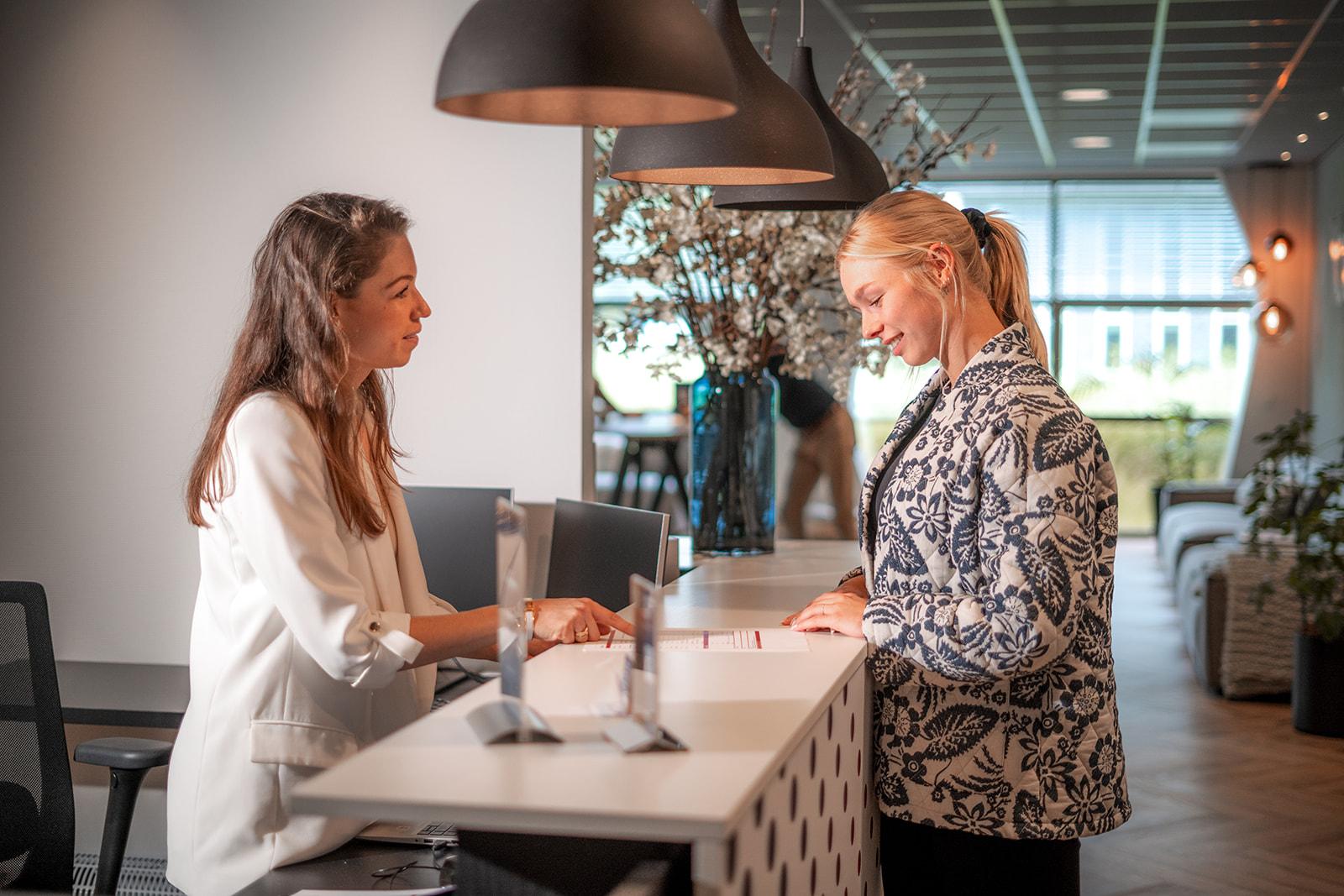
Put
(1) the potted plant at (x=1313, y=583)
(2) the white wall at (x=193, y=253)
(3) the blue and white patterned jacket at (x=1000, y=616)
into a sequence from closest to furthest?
1. (3) the blue and white patterned jacket at (x=1000, y=616)
2. (2) the white wall at (x=193, y=253)
3. (1) the potted plant at (x=1313, y=583)

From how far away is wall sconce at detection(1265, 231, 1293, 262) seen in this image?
11070mm

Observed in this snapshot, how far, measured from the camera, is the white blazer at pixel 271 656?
5.52 ft

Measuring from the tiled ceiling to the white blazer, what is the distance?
3.38 meters

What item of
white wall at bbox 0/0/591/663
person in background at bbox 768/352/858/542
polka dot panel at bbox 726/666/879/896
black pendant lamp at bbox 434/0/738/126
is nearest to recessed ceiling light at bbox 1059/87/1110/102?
person in background at bbox 768/352/858/542

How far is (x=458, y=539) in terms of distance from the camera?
10.2 feet

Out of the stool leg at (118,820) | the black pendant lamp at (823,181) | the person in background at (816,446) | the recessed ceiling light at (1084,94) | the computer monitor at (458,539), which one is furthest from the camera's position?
the recessed ceiling light at (1084,94)

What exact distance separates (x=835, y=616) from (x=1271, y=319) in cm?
1047

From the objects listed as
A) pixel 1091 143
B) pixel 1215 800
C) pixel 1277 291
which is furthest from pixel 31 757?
pixel 1277 291

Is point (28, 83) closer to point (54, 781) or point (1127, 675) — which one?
point (54, 781)

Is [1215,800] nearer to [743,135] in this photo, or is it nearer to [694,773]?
[743,135]

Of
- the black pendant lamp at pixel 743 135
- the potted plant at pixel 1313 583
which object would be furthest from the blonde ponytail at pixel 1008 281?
the potted plant at pixel 1313 583

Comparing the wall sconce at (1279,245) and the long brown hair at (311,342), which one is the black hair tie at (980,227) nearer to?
the long brown hair at (311,342)

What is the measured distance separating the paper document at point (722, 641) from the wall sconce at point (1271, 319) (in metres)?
10.4

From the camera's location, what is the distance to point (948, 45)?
686 centimetres
